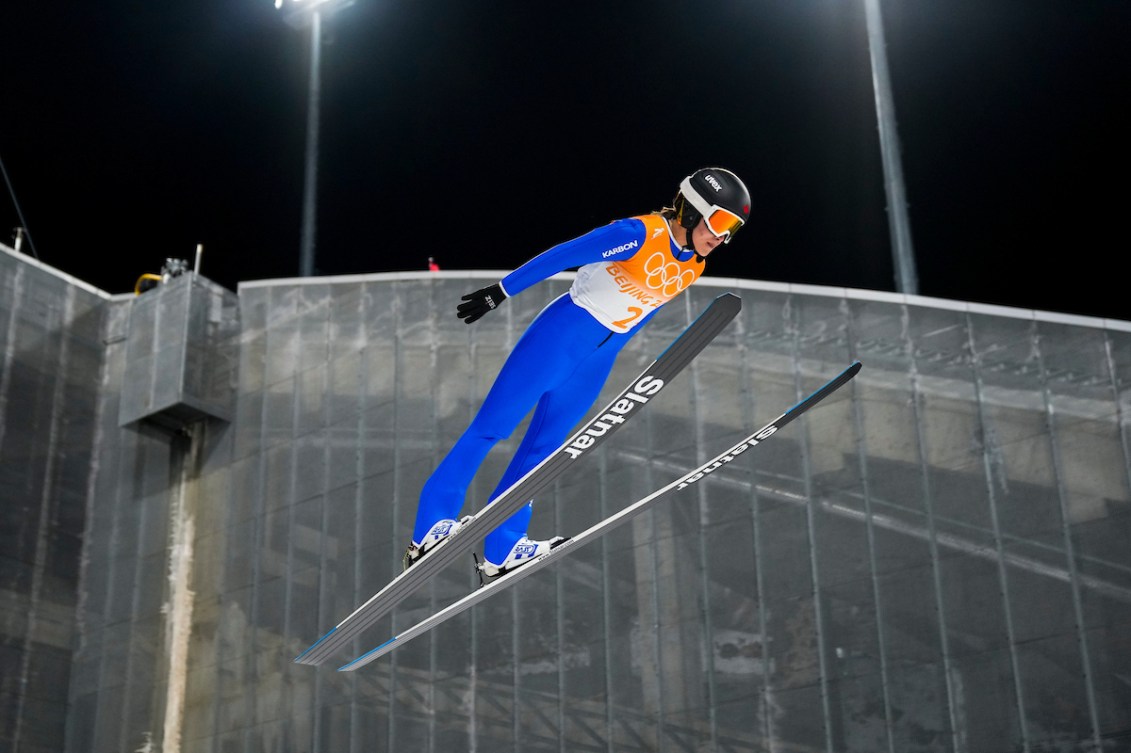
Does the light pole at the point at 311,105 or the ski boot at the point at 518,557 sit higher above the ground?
the light pole at the point at 311,105

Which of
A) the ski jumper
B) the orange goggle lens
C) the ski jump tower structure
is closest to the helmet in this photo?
the orange goggle lens

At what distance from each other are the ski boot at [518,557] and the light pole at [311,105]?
39.7 ft

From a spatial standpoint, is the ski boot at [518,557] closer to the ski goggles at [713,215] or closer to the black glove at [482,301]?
the black glove at [482,301]

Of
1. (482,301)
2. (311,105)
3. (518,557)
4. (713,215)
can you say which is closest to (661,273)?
(713,215)

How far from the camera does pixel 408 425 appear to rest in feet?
50.8

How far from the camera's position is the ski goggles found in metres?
6.07

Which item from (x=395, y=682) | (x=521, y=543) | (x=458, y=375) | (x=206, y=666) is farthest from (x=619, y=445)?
(x=521, y=543)

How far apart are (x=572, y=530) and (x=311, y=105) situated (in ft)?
27.7

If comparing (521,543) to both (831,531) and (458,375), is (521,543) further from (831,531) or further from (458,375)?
(458,375)

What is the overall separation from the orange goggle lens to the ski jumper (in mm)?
209

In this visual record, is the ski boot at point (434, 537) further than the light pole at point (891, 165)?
No

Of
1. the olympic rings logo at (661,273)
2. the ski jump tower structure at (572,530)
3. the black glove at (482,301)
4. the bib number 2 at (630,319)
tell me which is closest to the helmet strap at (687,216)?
the olympic rings logo at (661,273)

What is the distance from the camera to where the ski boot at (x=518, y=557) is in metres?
6.46

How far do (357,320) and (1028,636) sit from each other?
857 cm
